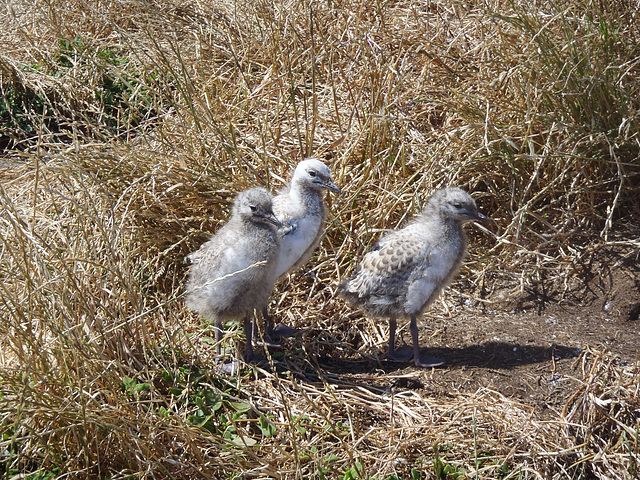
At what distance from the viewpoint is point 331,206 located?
467 centimetres

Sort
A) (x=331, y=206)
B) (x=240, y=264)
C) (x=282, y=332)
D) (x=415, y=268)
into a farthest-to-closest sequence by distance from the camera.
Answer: (x=331, y=206) → (x=282, y=332) → (x=415, y=268) → (x=240, y=264)

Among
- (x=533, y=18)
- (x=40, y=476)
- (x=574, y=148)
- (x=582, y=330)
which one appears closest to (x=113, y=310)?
(x=40, y=476)

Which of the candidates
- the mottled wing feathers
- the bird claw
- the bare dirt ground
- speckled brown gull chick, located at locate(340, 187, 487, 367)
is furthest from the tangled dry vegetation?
the mottled wing feathers

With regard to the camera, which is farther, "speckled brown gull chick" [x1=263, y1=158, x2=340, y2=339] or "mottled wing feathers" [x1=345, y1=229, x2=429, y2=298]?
"speckled brown gull chick" [x1=263, y1=158, x2=340, y2=339]

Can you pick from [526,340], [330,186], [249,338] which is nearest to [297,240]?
[330,186]

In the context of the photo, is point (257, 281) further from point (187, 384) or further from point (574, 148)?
point (574, 148)

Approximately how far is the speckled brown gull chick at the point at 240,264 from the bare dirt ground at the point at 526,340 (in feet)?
1.78

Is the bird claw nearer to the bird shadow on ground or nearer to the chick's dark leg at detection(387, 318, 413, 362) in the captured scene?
the bird shadow on ground

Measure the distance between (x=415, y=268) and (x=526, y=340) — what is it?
75 centimetres

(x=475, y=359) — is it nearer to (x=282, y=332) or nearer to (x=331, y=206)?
(x=282, y=332)

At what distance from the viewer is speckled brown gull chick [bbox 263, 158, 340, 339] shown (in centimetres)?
401

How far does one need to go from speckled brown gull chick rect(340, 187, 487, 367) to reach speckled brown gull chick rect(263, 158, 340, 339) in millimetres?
315

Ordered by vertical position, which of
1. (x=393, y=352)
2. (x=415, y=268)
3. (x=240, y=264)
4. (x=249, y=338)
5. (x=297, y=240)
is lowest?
(x=393, y=352)

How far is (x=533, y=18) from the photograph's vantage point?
4.58 meters
